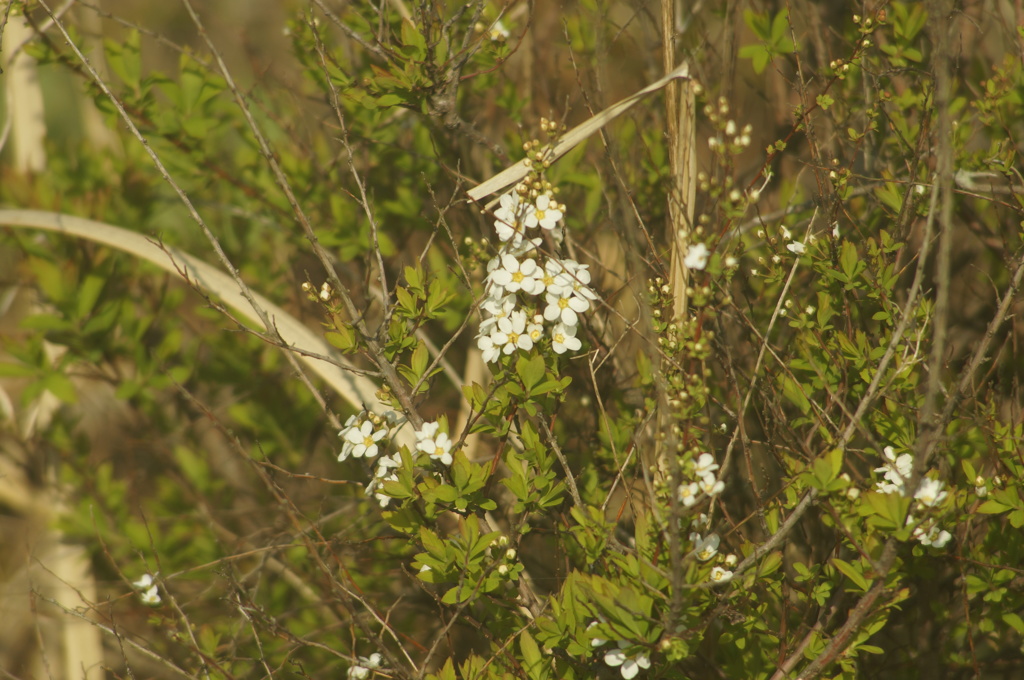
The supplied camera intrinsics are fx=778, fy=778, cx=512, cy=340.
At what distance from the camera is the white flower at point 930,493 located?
49.8 inches

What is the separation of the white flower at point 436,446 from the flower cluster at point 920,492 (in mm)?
766

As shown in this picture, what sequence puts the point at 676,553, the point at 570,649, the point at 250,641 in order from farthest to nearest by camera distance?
1. the point at 250,641
2. the point at 570,649
3. the point at 676,553

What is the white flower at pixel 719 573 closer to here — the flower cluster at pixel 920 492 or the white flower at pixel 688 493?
the white flower at pixel 688 493

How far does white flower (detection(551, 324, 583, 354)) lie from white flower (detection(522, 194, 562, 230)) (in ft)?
0.64

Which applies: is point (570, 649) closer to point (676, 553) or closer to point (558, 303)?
point (676, 553)

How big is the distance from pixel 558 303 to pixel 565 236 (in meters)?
0.38

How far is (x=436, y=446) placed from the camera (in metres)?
1.46

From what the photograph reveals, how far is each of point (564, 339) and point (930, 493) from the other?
673 mm

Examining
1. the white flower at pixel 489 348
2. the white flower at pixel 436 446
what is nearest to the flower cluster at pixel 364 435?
the white flower at pixel 436 446

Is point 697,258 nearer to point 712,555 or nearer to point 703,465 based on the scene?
point 703,465

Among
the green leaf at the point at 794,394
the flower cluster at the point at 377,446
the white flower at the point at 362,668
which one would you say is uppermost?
the flower cluster at the point at 377,446

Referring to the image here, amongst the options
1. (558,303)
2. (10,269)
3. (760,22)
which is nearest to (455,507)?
(558,303)

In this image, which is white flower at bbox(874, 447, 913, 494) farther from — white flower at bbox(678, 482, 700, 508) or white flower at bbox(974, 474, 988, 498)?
white flower at bbox(678, 482, 700, 508)

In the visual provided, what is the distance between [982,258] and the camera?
8.16ft
